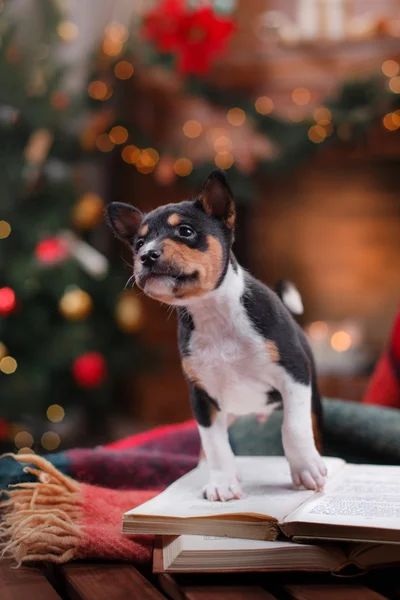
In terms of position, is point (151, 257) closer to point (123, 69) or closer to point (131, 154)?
point (131, 154)

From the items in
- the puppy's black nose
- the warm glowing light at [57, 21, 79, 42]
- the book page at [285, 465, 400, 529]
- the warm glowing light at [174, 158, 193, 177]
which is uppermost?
the warm glowing light at [57, 21, 79, 42]

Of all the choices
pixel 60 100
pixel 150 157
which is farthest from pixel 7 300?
pixel 150 157

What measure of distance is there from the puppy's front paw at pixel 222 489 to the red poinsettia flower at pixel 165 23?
2197 mm

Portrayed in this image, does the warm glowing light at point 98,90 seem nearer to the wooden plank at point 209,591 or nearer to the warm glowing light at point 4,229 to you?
the warm glowing light at point 4,229

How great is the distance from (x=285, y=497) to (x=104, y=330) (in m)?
1.96

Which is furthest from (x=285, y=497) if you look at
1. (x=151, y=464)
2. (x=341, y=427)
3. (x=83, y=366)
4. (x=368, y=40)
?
(x=368, y=40)

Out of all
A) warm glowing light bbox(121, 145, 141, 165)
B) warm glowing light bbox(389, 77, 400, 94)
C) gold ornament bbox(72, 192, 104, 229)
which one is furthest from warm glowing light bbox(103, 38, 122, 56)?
warm glowing light bbox(389, 77, 400, 94)

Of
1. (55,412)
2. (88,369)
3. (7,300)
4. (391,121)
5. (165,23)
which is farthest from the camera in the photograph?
(391,121)

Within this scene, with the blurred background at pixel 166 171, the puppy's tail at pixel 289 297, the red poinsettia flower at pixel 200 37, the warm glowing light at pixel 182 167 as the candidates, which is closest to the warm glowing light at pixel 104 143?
the blurred background at pixel 166 171

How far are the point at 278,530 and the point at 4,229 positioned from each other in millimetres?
1937

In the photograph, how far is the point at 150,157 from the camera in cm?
287

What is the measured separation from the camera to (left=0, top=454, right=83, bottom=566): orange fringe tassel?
69 cm

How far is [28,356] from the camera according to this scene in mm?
2387

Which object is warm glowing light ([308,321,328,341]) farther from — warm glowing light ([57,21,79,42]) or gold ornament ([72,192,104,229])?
warm glowing light ([57,21,79,42])
